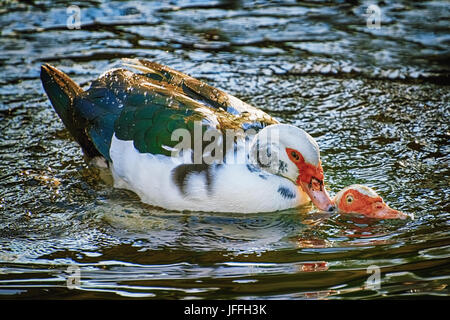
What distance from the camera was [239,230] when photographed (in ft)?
14.8

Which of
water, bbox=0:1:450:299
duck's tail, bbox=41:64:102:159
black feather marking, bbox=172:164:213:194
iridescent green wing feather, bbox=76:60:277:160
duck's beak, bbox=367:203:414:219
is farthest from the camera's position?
duck's tail, bbox=41:64:102:159

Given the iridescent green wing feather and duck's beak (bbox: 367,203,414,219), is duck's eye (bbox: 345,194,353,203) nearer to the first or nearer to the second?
duck's beak (bbox: 367,203,414,219)

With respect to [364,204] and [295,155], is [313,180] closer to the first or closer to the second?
[295,155]

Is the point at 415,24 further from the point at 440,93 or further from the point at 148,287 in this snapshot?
the point at 148,287

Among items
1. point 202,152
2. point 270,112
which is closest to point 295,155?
point 202,152

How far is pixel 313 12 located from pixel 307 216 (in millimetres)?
4254

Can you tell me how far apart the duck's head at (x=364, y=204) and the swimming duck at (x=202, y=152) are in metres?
0.10

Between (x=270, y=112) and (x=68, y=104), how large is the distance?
5.85ft

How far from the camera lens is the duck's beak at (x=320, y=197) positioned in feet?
15.0

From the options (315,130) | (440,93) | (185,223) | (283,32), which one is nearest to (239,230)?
(185,223)

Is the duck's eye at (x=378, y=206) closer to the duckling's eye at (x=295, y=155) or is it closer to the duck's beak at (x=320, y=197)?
the duck's beak at (x=320, y=197)

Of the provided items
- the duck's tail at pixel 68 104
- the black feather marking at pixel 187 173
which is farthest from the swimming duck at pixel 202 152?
the duck's tail at pixel 68 104

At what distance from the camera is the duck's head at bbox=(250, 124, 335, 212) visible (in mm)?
4531

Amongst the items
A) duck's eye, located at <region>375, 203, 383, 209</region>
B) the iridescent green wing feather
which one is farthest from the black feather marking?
duck's eye, located at <region>375, 203, 383, 209</region>
